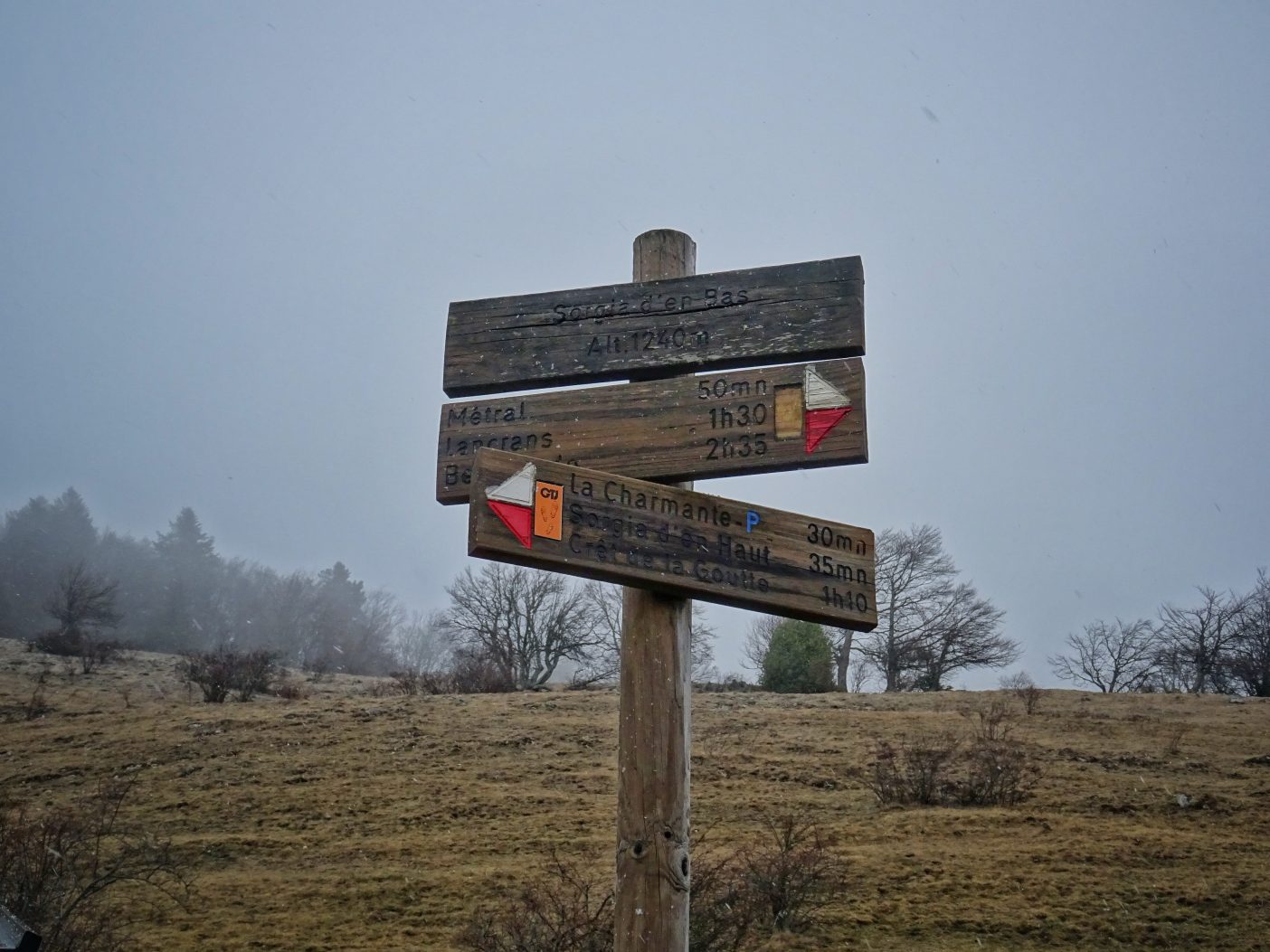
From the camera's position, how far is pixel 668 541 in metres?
3.28

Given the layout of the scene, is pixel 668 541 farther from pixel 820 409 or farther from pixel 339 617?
pixel 339 617

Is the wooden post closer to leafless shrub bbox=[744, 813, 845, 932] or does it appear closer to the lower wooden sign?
the lower wooden sign

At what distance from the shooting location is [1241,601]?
36.1 m

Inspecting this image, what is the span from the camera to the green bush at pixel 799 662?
85.7ft

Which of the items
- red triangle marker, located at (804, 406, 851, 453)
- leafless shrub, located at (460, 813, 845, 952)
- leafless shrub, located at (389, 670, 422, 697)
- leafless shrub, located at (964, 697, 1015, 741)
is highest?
red triangle marker, located at (804, 406, 851, 453)

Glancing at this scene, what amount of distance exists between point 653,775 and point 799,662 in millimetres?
23537

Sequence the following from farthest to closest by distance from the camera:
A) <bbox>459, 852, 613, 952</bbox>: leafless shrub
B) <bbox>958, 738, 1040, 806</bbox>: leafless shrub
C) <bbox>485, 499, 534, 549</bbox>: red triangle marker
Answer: <bbox>958, 738, 1040, 806</bbox>: leafless shrub, <bbox>459, 852, 613, 952</bbox>: leafless shrub, <bbox>485, 499, 534, 549</bbox>: red triangle marker

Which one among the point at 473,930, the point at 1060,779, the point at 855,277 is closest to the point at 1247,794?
the point at 1060,779

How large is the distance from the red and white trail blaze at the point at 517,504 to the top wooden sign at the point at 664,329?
0.70 metres

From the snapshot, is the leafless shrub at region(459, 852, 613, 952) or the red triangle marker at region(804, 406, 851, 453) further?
the leafless shrub at region(459, 852, 613, 952)

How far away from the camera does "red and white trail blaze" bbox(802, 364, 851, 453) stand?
3.40 m

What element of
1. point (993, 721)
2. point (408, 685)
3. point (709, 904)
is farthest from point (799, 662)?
point (709, 904)

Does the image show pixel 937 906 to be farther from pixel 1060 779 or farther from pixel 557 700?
pixel 557 700

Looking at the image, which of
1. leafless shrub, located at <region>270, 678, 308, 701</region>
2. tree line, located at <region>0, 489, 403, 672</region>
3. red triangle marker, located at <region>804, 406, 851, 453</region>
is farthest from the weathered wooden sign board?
tree line, located at <region>0, 489, 403, 672</region>
